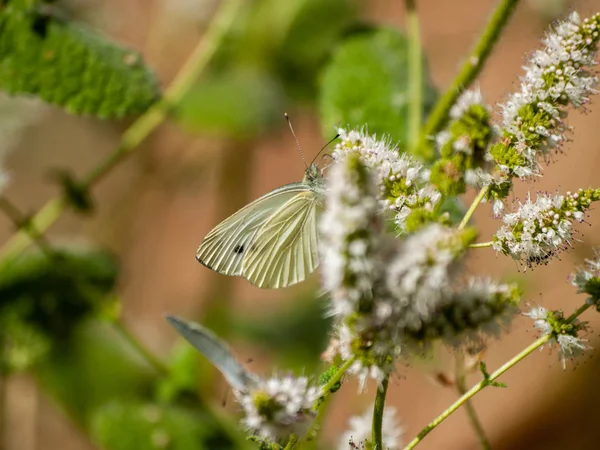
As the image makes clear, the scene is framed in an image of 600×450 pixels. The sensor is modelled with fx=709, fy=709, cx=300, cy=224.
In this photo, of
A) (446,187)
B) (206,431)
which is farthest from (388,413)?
(206,431)

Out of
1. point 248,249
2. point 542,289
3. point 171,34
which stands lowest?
point 248,249

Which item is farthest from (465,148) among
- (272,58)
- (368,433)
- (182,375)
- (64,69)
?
(272,58)

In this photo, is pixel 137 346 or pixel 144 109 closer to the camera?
pixel 144 109

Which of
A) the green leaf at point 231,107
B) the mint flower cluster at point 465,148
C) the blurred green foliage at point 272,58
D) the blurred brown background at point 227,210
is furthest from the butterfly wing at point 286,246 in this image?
the blurred green foliage at point 272,58

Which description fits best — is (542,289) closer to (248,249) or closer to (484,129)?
(248,249)

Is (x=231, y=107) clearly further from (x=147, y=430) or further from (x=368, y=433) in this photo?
(x=368, y=433)

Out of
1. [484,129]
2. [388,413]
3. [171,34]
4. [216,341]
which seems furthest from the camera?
[171,34]
